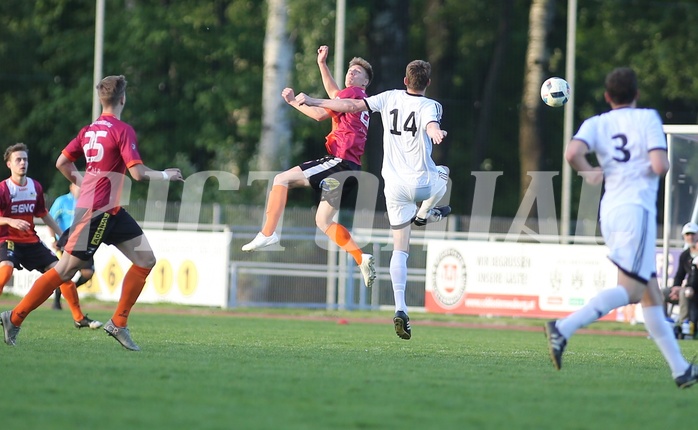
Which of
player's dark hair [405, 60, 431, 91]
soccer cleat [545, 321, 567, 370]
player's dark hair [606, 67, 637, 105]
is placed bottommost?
soccer cleat [545, 321, 567, 370]

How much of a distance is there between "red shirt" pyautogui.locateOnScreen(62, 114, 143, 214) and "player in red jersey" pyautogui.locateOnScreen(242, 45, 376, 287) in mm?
1941

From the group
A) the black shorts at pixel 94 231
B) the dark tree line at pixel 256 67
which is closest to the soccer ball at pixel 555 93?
the black shorts at pixel 94 231

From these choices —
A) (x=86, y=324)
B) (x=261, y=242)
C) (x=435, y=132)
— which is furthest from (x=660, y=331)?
(x=86, y=324)

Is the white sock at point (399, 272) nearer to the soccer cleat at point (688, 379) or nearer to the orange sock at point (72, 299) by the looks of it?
the soccer cleat at point (688, 379)

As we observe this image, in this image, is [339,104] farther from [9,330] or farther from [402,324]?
[9,330]

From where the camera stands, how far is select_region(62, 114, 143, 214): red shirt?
1027 cm

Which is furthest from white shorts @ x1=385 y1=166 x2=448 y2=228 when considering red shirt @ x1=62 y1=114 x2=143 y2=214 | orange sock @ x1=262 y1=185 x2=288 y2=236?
red shirt @ x1=62 y1=114 x2=143 y2=214

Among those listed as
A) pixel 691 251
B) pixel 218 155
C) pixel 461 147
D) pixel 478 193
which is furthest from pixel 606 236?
pixel 461 147

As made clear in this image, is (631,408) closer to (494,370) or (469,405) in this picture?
(469,405)

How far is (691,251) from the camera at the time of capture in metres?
17.5

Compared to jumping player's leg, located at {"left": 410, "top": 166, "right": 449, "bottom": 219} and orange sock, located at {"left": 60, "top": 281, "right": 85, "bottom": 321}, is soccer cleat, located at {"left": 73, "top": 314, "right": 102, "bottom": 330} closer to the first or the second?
orange sock, located at {"left": 60, "top": 281, "right": 85, "bottom": 321}

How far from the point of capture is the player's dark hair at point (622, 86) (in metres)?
8.45

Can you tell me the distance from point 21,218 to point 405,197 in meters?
4.63

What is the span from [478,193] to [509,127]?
6582mm
